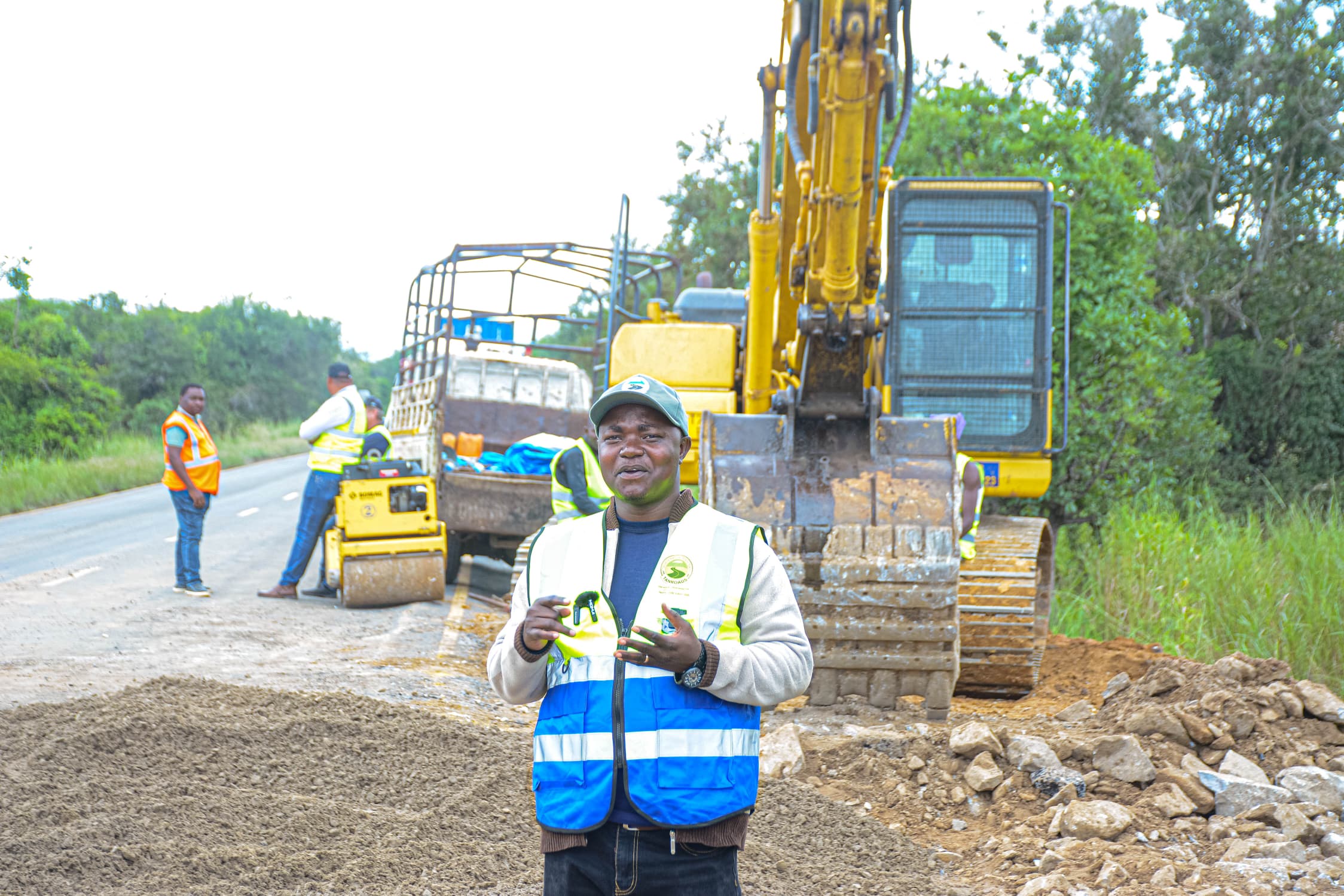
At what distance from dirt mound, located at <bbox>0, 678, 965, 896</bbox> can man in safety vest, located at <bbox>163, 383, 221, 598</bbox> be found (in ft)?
14.1

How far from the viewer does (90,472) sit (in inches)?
901

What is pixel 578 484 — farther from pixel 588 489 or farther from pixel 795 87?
pixel 795 87

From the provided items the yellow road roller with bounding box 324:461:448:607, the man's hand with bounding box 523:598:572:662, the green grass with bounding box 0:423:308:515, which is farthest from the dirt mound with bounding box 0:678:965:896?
the green grass with bounding box 0:423:308:515

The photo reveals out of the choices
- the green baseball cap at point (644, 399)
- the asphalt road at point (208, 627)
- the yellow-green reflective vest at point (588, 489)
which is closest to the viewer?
the green baseball cap at point (644, 399)

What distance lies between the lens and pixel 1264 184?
23969mm

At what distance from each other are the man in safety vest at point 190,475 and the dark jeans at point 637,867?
27.3 ft

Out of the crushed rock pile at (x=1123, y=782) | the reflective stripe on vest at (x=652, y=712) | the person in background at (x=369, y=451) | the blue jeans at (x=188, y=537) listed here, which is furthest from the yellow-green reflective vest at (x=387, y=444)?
the reflective stripe on vest at (x=652, y=712)

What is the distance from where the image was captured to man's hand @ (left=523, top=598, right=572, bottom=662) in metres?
2.47

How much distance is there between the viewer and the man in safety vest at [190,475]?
33.6 feet

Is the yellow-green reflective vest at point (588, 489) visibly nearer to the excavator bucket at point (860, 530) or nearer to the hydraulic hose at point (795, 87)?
the excavator bucket at point (860, 530)

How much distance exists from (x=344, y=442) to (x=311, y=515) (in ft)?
2.26

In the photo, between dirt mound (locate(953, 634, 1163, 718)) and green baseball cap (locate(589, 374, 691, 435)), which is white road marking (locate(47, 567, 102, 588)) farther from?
green baseball cap (locate(589, 374, 691, 435))

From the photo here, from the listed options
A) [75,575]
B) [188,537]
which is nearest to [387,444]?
[188,537]

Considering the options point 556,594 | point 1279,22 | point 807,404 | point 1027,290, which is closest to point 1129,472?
point 1027,290
